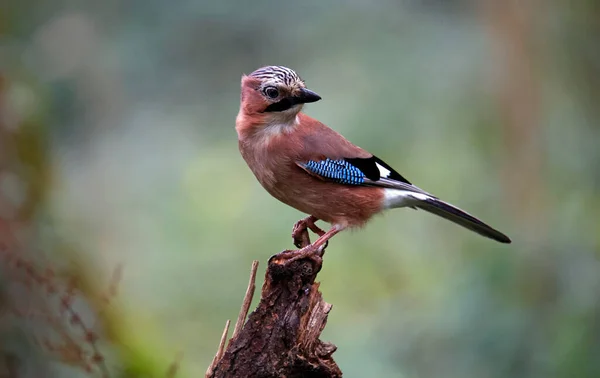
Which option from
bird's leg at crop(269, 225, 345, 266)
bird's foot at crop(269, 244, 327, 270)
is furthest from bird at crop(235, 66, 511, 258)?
bird's foot at crop(269, 244, 327, 270)

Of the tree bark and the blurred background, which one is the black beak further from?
the blurred background

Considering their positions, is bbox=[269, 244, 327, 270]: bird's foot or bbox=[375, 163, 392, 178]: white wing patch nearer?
bbox=[269, 244, 327, 270]: bird's foot

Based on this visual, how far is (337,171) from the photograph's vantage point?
372 cm

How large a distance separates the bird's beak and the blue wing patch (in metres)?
0.31

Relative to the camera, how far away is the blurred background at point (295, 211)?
414 cm

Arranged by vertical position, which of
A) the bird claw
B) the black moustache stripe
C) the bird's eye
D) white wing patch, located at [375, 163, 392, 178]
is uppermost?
the bird's eye

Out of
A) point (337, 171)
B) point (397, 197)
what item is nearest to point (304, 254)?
point (337, 171)

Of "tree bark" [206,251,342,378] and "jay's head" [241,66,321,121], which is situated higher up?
"jay's head" [241,66,321,121]

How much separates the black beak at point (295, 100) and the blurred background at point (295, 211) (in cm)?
125

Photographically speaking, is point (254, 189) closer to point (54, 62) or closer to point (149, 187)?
point (149, 187)

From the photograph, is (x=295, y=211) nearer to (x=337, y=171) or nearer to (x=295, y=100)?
(x=337, y=171)

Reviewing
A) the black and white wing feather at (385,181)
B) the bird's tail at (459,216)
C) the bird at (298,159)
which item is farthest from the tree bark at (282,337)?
the bird's tail at (459,216)

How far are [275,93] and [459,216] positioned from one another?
1.13 m

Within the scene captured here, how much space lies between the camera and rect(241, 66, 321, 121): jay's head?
3480mm
